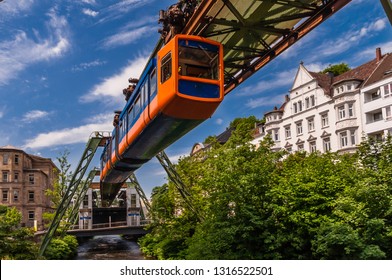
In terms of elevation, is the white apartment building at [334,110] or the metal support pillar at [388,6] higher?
the white apartment building at [334,110]

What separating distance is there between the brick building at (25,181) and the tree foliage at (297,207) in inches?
970

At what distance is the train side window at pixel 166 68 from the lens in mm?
11062

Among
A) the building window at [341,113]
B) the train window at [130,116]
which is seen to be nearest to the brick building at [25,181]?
the train window at [130,116]

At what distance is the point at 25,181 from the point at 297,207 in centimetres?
3225

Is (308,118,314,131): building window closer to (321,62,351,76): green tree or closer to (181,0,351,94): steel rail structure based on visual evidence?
(321,62,351,76): green tree

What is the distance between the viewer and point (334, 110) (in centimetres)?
3575

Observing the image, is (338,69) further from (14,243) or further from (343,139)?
(14,243)

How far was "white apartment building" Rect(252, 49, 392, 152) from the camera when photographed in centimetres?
3284

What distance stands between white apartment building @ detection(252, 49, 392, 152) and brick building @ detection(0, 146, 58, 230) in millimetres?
22433

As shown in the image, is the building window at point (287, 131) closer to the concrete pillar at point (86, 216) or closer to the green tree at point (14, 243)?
the concrete pillar at point (86, 216)

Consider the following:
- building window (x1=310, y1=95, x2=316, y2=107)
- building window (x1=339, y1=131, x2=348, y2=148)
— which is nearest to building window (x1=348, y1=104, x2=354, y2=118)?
building window (x1=339, y1=131, x2=348, y2=148)

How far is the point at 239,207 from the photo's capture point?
18.1 metres

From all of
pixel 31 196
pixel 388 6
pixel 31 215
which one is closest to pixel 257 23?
pixel 388 6
